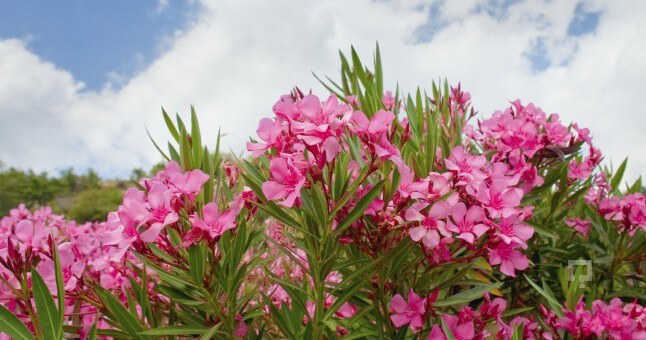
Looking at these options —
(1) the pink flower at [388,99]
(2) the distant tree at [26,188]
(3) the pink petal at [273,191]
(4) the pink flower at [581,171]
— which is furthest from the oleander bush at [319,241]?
(2) the distant tree at [26,188]

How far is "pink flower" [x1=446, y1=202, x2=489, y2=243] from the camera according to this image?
41.5 inches

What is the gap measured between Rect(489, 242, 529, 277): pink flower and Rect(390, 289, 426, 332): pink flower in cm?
18

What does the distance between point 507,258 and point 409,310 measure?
25cm

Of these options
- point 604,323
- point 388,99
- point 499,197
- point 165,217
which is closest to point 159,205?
point 165,217

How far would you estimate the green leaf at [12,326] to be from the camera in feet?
2.98

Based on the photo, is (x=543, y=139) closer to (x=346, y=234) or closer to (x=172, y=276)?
(x=346, y=234)

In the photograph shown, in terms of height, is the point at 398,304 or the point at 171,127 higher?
the point at 171,127

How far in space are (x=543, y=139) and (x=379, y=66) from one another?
2.02ft

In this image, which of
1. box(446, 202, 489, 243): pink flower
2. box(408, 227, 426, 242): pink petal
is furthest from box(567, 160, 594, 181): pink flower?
box(408, 227, 426, 242): pink petal

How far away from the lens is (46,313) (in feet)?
3.06

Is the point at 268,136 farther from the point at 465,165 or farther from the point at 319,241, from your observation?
the point at 465,165

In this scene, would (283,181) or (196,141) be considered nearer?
(283,181)

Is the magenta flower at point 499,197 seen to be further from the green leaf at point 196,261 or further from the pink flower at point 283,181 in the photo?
the green leaf at point 196,261

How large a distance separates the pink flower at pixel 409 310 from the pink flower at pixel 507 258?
0.61ft
